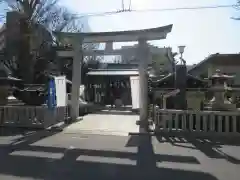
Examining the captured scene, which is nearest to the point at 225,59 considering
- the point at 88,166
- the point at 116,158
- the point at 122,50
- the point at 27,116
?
the point at 122,50

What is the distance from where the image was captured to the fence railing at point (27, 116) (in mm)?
10852

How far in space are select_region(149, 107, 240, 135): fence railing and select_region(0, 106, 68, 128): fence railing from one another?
4.16 metres

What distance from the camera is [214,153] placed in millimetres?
7207

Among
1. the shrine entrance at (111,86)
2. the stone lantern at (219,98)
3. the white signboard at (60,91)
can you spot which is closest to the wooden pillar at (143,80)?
the stone lantern at (219,98)

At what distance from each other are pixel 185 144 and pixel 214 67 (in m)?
23.0

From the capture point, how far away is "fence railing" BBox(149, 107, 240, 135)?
936 centimetres

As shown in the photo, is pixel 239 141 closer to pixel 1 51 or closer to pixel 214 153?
pixel 214 153

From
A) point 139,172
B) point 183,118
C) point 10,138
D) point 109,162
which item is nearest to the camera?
point 139,172

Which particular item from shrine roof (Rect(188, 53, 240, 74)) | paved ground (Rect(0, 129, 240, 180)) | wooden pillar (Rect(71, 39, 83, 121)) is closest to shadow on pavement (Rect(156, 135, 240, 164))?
paved ground (Rect(0, 129, 240, 180))

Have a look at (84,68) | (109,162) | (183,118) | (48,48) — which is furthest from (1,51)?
(109,162)

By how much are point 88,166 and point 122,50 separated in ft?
24.0

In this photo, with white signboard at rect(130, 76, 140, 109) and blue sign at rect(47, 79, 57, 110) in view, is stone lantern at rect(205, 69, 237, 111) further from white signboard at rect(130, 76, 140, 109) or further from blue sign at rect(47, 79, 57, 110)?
blue sign at rect(47, 79, 57, 110)

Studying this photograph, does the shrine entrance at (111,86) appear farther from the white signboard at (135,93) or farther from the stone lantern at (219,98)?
the stone lantern at (219,98)

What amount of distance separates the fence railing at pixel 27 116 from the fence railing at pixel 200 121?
13.7 ft
